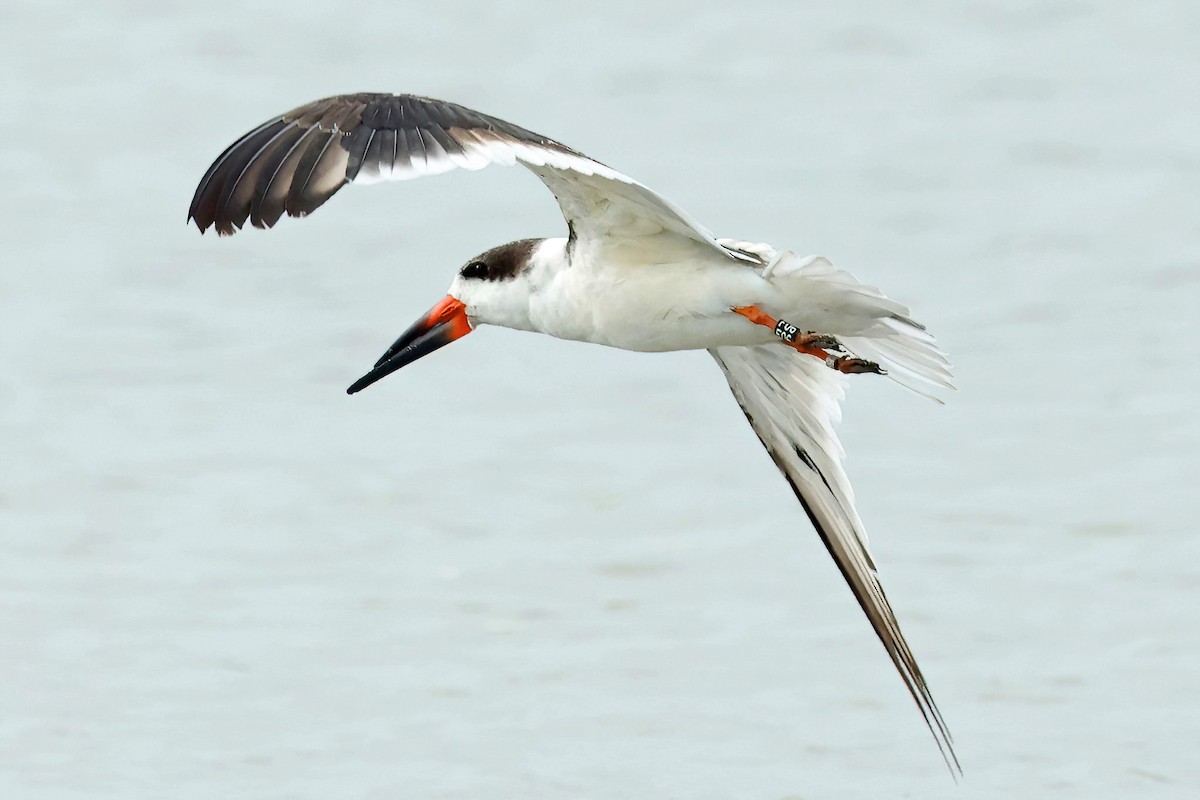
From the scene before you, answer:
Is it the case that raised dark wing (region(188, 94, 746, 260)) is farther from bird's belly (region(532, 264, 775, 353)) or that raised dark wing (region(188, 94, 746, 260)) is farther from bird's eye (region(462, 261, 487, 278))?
bird's eye (region(462, 261, 487, 278))

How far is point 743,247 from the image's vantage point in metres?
8.92

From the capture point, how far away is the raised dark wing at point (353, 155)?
25.1ft

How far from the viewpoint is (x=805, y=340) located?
876 cm

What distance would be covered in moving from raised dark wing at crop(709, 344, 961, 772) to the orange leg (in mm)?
1162

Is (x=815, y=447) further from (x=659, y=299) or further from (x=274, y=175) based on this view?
(x=274, y=175)

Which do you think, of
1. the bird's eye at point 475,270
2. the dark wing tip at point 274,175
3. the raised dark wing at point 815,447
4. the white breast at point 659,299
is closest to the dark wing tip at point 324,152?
the dark wing tip at point 274,175

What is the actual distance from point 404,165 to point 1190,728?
4.88 m

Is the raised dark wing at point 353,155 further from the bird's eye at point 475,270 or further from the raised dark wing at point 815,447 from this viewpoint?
the raised dark wing at point 815,447

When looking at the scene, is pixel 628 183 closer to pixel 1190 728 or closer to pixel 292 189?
pixel 292 189

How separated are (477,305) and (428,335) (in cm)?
40

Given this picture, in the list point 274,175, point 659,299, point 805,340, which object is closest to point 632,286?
point 659,299

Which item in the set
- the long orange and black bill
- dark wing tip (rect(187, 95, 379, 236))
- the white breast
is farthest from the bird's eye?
dark wing tip (rect(187, 95, 379, 236))

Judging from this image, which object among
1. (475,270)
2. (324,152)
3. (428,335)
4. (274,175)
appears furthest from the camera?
(428,335)

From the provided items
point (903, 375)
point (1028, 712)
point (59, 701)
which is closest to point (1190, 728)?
point (1028, 712)
